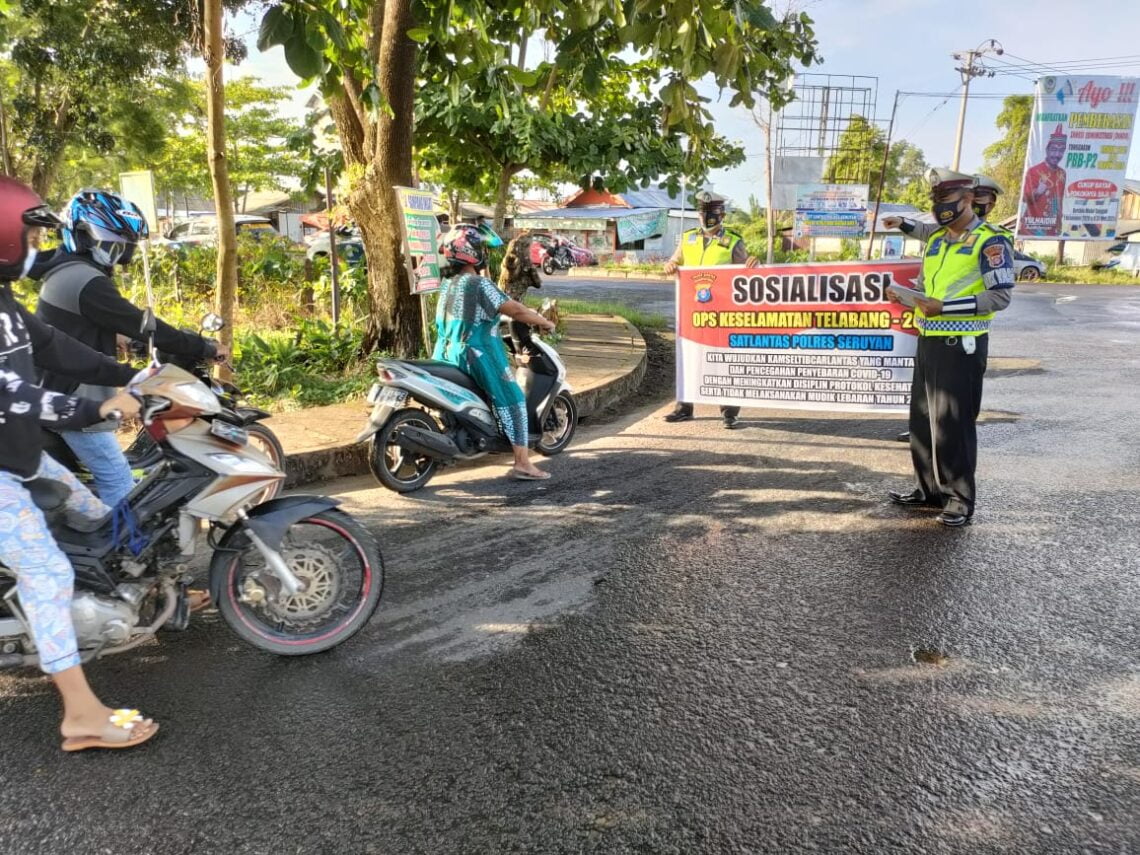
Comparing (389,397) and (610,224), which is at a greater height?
(389,397)

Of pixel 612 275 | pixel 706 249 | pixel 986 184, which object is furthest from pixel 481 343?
pixel 612 275

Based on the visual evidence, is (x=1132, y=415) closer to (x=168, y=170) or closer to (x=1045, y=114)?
(x=1045, y=114)

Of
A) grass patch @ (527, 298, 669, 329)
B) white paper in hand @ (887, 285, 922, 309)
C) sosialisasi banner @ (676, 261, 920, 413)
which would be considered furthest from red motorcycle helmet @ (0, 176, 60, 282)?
grass patch @ (527, 298, 669, 329)

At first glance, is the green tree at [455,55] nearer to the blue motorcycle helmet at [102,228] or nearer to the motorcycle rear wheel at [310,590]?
the blue motorcycle helmet at [102,228]

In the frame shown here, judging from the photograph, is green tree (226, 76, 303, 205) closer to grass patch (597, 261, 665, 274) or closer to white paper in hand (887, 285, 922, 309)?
grass patch (597, 261, 665, 274)

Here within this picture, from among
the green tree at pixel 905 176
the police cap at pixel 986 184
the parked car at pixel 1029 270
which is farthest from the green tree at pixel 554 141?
the green tree at pixel 905 176

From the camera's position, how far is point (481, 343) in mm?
5457

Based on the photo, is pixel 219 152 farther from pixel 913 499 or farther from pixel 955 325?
pixel 913 499

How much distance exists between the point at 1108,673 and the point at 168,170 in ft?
146

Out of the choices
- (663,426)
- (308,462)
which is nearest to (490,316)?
(308,462)

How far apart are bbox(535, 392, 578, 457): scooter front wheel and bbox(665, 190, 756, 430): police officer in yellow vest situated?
1.38 meters

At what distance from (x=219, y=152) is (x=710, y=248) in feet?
13.5

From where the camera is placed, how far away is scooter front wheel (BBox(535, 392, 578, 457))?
20.4ft

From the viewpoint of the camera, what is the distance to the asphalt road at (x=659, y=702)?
7.34 ft
